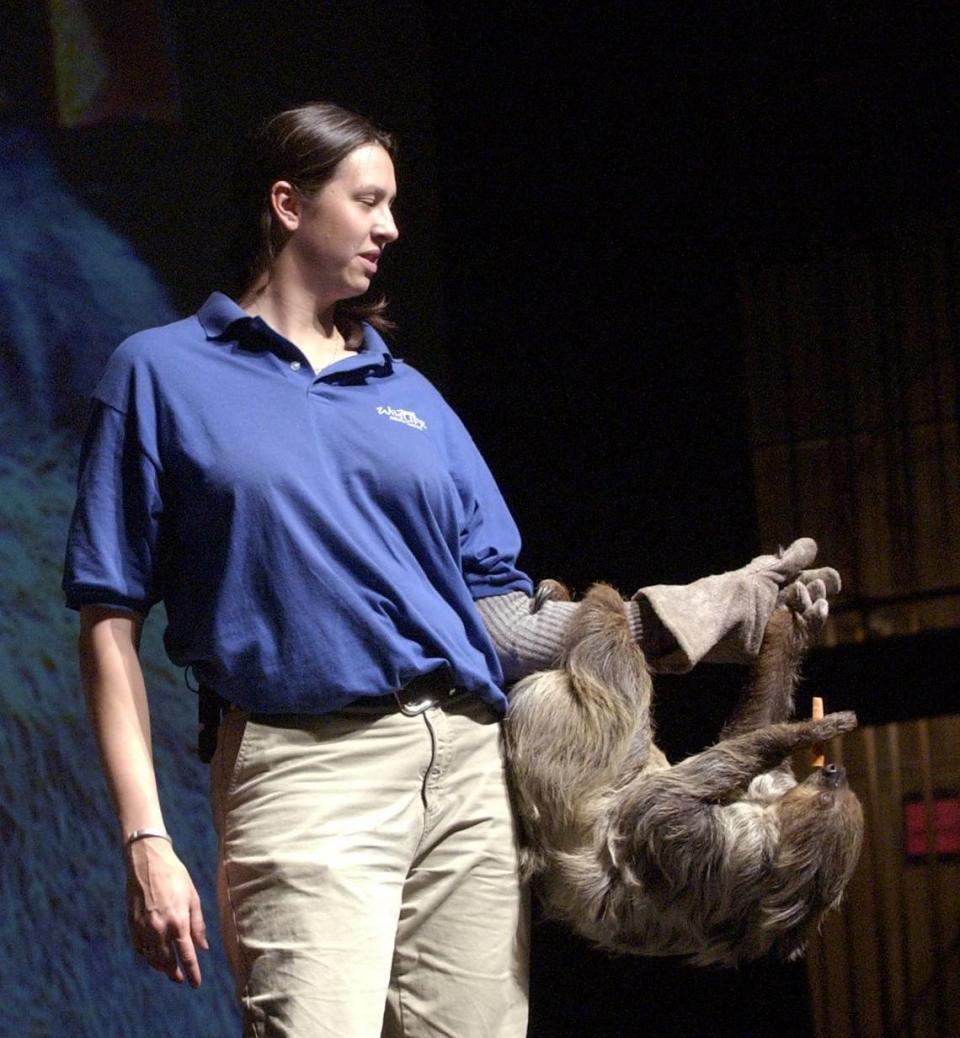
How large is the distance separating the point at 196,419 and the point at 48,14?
1.13 meters

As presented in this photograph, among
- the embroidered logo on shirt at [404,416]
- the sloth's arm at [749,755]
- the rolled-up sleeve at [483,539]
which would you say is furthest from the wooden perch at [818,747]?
the embroidered logo on shirt at [404,416]

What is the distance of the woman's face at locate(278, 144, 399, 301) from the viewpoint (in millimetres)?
1699

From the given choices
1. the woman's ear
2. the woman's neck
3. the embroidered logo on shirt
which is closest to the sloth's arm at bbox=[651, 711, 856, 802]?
the embroidered logo on shirt

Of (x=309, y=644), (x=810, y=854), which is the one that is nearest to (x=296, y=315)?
(x=309, y=644)

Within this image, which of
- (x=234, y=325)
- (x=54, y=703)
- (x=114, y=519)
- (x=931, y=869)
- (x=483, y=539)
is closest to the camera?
(x=114, y=519)

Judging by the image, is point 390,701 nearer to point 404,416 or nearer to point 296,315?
point 404,416

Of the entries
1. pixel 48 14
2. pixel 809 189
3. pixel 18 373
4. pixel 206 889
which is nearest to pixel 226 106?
pixel 48 14

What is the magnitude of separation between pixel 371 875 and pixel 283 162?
74 cm

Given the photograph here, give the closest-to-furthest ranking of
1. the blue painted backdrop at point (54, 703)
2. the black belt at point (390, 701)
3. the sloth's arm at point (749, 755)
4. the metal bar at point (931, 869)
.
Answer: the black belt at point (390, 701) → the sloth's arm at point (749, 755) → the blue painted backdrop at point (54, 703) → the metal bar at point (931, 869)

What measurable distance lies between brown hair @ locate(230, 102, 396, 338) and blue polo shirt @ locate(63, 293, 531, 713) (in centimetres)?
12

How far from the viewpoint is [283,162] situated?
5.61 feet

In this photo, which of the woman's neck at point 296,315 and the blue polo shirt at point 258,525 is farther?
the woman's neck at point 296,315

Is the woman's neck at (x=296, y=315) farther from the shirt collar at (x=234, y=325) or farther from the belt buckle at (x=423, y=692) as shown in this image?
the belt buckle at (x=423, y=692)

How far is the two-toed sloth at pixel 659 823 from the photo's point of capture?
1.66 m
